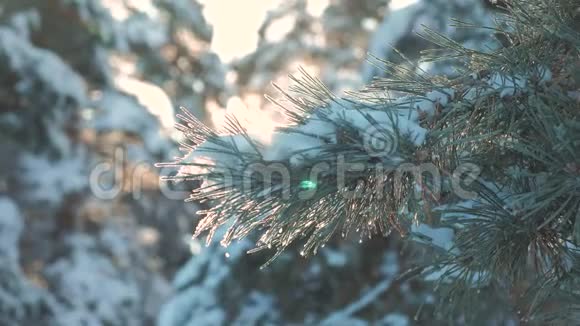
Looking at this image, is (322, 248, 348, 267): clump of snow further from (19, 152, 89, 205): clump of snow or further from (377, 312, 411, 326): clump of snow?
(19, 152, 89, 205): clump of snow

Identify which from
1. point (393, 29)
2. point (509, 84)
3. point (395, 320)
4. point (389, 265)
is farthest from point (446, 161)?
point (393, 29)

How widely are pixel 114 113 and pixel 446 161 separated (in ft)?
23.7

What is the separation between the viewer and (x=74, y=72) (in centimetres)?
821

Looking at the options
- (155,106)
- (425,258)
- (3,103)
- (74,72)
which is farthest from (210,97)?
(425,258)

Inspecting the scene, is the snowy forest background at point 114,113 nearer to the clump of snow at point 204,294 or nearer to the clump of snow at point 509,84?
the clump of snow at point 204,294

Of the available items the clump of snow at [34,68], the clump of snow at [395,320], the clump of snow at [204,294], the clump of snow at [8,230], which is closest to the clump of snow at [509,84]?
the clump of snow at [395,320]

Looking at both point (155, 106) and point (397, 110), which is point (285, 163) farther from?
point (155, 106)

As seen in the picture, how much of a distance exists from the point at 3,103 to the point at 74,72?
77 cm

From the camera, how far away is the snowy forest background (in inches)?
316

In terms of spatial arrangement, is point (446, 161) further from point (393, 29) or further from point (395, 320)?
point (393, 29)

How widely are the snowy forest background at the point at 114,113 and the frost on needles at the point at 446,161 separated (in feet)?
19.2

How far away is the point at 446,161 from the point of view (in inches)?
56.5

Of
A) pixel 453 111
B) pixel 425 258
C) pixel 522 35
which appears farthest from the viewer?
pixel 425 258

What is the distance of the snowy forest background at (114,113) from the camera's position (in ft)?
26.3
